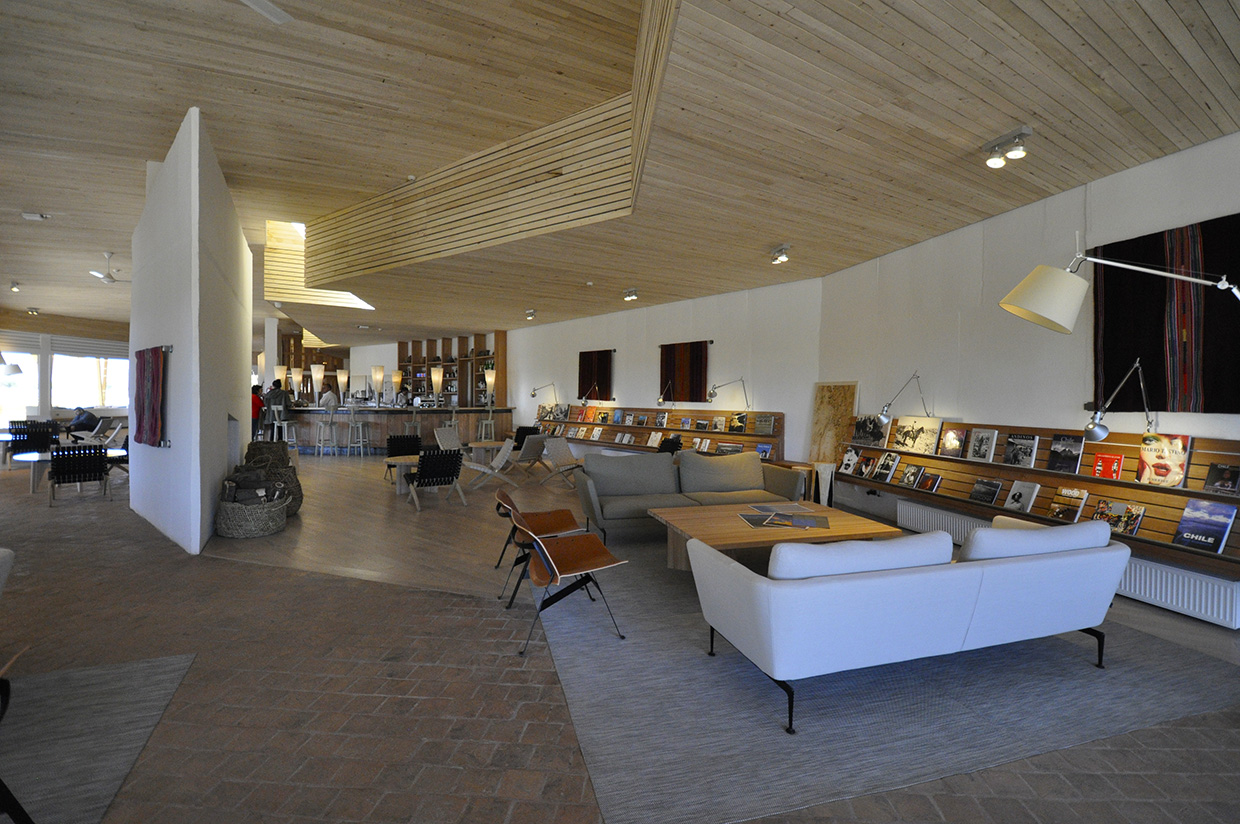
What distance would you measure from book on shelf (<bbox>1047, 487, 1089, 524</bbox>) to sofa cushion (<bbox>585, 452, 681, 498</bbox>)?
338cm

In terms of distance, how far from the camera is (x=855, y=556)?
269cm

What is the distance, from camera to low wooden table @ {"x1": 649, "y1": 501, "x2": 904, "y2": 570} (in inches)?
153

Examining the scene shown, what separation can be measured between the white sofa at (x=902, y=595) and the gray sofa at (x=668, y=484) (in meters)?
2.38

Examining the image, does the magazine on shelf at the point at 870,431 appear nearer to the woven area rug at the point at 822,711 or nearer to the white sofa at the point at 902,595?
the woven area rug at the point at 822,711

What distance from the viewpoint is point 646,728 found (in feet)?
8.43

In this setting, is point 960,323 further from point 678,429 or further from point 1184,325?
point 678,429

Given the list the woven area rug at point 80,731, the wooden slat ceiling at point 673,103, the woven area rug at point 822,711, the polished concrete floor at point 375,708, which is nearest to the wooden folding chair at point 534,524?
the polished concrete floor at point 375,708

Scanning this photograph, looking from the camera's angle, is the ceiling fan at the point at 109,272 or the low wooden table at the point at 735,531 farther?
the ceiling fan at the point at 109,272

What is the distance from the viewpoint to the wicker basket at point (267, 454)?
6756 mm

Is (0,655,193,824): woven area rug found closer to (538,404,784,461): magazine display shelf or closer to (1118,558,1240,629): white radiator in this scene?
(1118,558,1240,629): white radiator

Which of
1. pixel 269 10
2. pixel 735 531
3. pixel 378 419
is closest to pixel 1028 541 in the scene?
pixel 735 531

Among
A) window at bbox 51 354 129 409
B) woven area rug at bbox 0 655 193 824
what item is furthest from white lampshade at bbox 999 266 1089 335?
window at bbox 51 354 129 409

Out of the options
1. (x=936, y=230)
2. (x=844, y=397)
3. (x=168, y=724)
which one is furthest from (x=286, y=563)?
(x=936, y=230)

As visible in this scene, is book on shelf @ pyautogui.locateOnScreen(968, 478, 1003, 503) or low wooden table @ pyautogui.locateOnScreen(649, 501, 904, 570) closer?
low wooden table @ pyautogui.locateOnScreen(649, 501, 904, 570)
